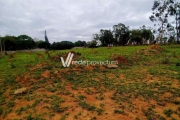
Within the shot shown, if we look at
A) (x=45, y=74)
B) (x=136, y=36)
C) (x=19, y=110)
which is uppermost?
(x=136, y=36)

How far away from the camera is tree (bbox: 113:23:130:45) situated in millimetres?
46031

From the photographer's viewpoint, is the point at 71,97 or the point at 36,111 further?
the point at 71,97

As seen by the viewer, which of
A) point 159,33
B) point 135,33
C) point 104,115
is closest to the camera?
point 104,115

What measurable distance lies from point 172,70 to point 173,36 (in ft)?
80.4

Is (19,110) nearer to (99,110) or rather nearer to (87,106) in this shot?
(87,106)

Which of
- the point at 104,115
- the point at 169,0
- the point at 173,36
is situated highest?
the point at 169,0

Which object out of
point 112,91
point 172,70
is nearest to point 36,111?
point 112,91

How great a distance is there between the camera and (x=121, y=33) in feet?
152

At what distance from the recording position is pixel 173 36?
31.1m

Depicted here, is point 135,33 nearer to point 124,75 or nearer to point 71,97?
point 124,75

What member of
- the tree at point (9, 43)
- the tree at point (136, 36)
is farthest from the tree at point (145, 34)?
the tree at point (9, 43)

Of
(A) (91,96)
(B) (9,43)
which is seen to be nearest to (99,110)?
(A) (91,96)

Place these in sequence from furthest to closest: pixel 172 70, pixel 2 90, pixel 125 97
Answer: pixel 172 70, pixel 2 90, pixel 125 97

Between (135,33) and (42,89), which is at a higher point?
(135,33)
